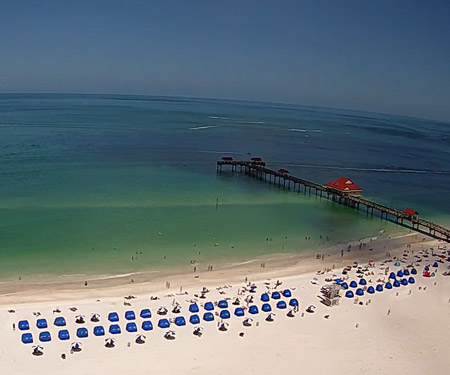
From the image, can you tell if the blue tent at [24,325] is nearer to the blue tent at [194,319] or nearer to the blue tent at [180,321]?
the blue tent at [180,321]

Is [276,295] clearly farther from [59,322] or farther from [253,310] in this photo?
[59,322]

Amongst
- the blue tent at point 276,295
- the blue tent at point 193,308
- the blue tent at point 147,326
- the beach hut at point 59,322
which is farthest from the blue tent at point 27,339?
the blue tent at point 276,295

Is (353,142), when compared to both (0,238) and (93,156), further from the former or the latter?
(0,238)

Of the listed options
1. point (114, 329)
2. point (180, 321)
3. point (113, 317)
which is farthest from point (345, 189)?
point (114, 329)

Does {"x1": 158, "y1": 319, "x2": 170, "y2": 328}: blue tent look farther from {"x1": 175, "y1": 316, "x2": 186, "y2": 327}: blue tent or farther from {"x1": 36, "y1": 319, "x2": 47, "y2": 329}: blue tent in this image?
{"x1": 36, "y1": 319, "x2": 47, "y2": 329}: blue tent

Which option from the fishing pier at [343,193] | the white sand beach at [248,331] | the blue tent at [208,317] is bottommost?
Answer: the white sand beach at [248,331]

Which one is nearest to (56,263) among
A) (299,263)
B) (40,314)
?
(40,314)
